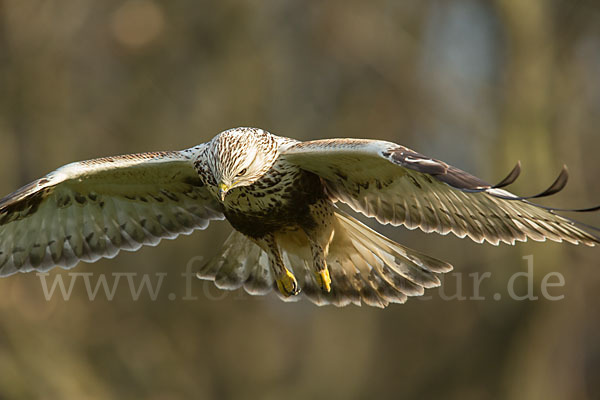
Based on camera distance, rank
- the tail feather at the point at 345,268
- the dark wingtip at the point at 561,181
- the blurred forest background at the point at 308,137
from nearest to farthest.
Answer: the dark wingtip at the point at 561,181 → the tail feather at the point at 345,268 → the blurred forest background at the point at 308,137

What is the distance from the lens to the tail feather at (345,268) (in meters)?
6.65

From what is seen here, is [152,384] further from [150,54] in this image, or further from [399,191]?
[399,191]

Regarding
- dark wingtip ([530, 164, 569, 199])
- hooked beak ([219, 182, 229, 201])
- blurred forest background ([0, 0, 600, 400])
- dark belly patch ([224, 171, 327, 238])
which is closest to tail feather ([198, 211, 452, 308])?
dark belly patch ([224, 171, 327, 238])

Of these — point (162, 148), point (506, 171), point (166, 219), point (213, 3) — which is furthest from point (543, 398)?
point (166, 219)

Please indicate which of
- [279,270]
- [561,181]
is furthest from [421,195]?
[561,181]

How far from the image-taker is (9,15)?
13.6 metres

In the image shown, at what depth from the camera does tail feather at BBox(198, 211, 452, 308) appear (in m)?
6.65

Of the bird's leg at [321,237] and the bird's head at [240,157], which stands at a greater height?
the bird's head at [240,157]

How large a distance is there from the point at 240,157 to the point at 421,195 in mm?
1096

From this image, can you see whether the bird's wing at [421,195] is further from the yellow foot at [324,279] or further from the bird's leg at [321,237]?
the yellow foot at [324,279]

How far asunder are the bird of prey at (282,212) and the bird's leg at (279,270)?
1 centimetres

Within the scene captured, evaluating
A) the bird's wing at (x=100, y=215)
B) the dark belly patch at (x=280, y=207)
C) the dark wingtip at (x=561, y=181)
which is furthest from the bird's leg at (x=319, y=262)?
the dark wingtip at (x=561, y=181)

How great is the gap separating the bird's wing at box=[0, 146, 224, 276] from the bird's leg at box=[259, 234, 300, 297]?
0.65 m

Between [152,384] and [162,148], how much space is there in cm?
346
